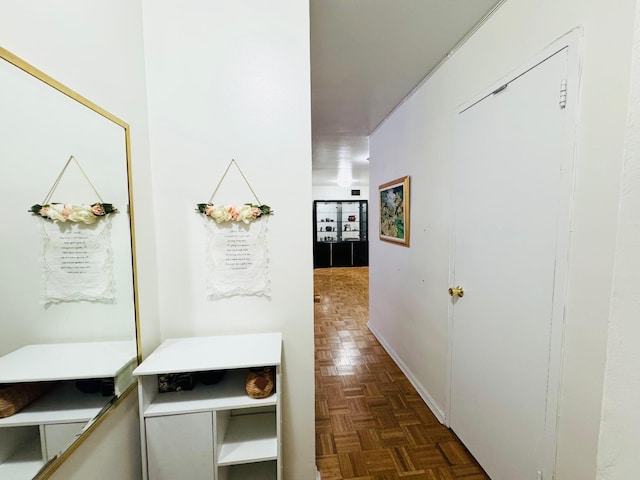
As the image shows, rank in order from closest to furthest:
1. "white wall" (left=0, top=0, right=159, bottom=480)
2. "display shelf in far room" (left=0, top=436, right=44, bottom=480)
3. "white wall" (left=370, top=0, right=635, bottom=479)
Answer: "display shelf in far room" (left=0, top=436, right=44, bottom=480), "white wall" (left=0, top=0, right=159, bottom=480), "white wall" (left=370, top=0, right=635, bottom=479)

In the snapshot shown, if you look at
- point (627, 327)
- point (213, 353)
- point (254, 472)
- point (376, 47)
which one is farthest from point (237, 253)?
point (376, 47)

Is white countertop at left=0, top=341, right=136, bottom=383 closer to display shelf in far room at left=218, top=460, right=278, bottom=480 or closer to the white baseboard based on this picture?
display shelf in far room at left=218, top=460, right=278, bottom=480

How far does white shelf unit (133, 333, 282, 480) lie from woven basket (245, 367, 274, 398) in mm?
24

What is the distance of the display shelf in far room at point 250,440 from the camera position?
1117 millimetres

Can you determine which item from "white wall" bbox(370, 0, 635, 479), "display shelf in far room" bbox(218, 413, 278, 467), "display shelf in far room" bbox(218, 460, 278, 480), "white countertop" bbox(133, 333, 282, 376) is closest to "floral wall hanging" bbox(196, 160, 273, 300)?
"white countertop" bbox(133, 333, 282, 376)

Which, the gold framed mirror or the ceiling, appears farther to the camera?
the ceiling

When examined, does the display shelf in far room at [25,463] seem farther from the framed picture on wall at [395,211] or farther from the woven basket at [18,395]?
the framed picture on wall at [395,211]

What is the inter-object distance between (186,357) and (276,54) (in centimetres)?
146

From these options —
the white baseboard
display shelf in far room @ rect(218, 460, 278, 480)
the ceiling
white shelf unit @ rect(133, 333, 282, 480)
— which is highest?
the ceiling

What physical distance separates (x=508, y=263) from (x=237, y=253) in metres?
1.39

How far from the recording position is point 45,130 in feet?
2.53

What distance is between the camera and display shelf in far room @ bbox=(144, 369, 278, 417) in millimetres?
1079

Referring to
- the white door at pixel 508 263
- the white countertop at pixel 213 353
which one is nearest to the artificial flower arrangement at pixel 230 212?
the white countertop at pixel 213 353

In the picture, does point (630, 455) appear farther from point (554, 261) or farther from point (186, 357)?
point (186, 357)
